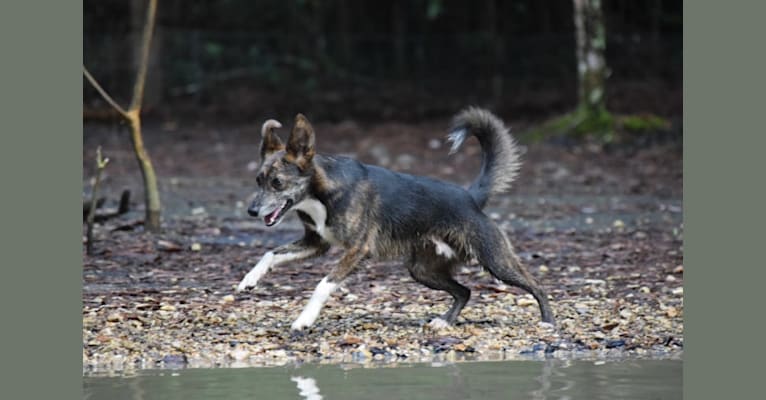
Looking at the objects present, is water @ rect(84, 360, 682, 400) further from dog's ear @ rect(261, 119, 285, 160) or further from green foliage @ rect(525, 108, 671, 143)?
green foliage @ rect(525, 108, 671, 143)

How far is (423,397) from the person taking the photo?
671cm

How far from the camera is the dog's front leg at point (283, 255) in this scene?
8305 mm

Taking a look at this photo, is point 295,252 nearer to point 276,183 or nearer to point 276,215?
point 276,215

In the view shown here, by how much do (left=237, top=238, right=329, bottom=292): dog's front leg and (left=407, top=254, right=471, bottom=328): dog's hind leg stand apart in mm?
749

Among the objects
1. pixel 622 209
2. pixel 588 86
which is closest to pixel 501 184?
pixel 622 209

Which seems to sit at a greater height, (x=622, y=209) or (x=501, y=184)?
(x=501, y=184)

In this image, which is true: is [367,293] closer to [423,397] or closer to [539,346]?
[539,346]

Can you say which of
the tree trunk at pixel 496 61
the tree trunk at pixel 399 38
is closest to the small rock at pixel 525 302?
the tree trunk at pixel 496 61

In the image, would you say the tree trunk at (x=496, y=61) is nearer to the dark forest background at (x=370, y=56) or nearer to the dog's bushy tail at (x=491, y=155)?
the dark forest background at (x=370, y=56)

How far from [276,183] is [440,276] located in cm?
148

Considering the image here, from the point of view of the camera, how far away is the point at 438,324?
28.6 ft

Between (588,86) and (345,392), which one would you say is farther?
(588,86)

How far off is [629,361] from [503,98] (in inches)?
719

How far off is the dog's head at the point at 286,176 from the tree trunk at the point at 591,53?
13.4 meters
